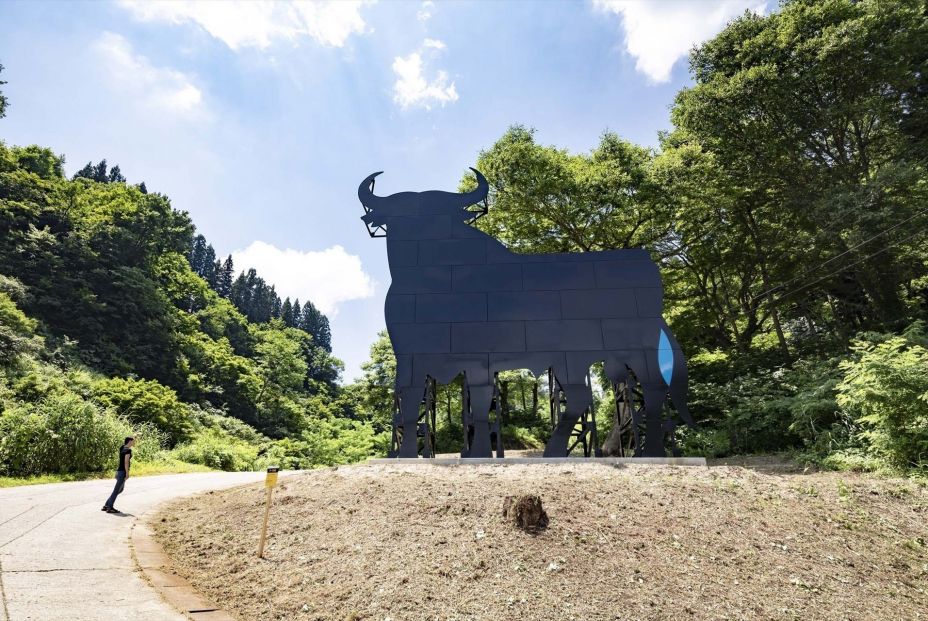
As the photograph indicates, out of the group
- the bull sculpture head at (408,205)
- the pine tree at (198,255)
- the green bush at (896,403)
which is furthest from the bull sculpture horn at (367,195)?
the pine tree at (198,255)

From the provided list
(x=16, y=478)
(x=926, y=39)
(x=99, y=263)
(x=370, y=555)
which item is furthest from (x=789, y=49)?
(x=99, y=263)

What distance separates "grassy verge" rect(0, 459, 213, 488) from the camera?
9.10 metres

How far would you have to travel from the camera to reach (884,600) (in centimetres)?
423

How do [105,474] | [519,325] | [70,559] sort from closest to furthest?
[70,559], [519,325], [105,474]

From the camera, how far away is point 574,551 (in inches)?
180

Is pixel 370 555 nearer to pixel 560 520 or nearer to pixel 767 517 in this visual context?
pixel 560 520

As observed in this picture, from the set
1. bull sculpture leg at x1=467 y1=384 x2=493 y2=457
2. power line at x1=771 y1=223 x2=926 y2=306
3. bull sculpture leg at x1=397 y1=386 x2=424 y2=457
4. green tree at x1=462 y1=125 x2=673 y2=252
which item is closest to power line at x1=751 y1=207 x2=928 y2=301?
power line at x1=771 y1=223 x2=926 y2=306

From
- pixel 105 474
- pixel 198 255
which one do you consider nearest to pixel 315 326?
pixel 198 255

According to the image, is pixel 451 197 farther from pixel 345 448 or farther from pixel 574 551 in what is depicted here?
pixel 345 448

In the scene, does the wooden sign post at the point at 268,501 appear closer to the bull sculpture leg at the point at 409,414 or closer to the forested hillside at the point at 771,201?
the bull sculpture leg at the point at 409,414

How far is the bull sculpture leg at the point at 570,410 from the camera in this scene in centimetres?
984

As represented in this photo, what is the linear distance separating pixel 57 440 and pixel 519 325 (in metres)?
10.6

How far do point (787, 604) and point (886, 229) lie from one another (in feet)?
44.0

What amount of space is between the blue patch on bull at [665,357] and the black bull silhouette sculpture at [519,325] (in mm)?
22
